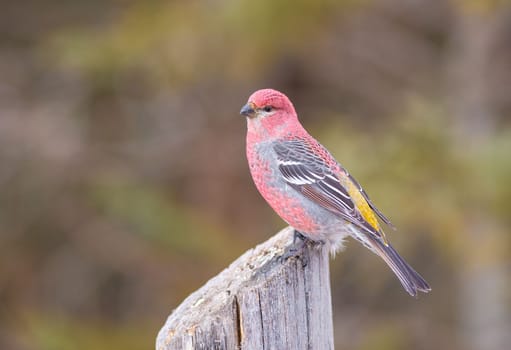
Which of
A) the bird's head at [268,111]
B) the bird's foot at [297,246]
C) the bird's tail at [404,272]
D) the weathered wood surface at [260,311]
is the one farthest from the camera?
the bird's head at [268,111]

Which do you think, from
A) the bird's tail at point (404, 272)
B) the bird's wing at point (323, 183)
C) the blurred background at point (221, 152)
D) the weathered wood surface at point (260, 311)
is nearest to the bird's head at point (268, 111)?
the bird's wing at point (323, 183)

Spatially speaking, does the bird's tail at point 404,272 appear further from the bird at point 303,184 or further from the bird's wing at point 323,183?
the bird's wing at point 323,183

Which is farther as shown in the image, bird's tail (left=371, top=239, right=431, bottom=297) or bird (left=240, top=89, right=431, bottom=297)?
bird (left=240, top=89, right=431, bottom=297)

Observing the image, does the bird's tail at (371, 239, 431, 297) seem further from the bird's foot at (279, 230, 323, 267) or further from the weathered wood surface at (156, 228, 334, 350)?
the weathered wood surface at (156, 228, 334, 350)

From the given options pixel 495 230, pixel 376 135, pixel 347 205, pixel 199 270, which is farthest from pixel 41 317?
pixel 347 205

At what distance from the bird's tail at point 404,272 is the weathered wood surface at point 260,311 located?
29.6 inches

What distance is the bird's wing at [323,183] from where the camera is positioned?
17.2 ft

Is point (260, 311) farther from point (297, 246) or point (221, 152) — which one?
point (221, 152)

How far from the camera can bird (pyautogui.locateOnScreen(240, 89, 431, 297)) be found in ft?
17.0

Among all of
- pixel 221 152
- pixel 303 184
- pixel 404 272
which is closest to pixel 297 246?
pixel 404 272

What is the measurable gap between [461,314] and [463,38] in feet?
11.6

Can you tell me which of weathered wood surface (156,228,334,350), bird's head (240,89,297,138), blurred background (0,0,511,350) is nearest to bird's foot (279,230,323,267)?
weathered wood surface (156,228,334,350)

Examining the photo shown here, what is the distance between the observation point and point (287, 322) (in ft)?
12.1

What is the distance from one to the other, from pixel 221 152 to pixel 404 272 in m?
7.22
